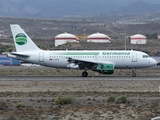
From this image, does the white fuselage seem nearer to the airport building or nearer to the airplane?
the airplane

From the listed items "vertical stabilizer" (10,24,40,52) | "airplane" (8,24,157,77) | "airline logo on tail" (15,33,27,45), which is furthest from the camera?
"airline logo on tail" (15,33,27,45)

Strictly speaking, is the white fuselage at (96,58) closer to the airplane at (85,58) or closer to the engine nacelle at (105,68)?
the airplane at (85,58)

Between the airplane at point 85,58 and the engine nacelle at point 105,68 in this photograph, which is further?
the airplane at point 85,58

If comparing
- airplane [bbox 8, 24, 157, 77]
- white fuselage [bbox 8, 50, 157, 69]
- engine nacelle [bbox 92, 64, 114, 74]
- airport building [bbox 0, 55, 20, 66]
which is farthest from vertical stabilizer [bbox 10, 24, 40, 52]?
airport building [bbox 0, 55, 20, 66]

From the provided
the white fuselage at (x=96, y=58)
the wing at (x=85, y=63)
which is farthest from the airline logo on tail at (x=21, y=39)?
the wing at (x=85, y=63)

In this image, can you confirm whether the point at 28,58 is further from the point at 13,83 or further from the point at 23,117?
the point at 23,117

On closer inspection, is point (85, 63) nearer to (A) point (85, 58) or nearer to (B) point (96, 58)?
(A) point (85, 58)

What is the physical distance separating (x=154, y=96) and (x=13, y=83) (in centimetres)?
1592

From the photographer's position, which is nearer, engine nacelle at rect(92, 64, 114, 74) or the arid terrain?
the arid terrain

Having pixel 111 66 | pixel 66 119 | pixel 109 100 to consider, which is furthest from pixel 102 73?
pixel 66 119

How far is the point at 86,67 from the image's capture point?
56.2 metres

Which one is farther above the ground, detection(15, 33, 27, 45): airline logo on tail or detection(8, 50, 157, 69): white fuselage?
detection(15, 33, 27, 45): airline logo on tail

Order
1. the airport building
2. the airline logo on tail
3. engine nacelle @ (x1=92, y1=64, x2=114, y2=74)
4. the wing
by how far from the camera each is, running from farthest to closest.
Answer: the airport building < the airline logo on tail < the wing < engine nacelle @ (x1=92, y1=64, x2=114, y2=74)

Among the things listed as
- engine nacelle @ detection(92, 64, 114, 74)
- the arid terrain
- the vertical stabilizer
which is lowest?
Result: the arid terrain
